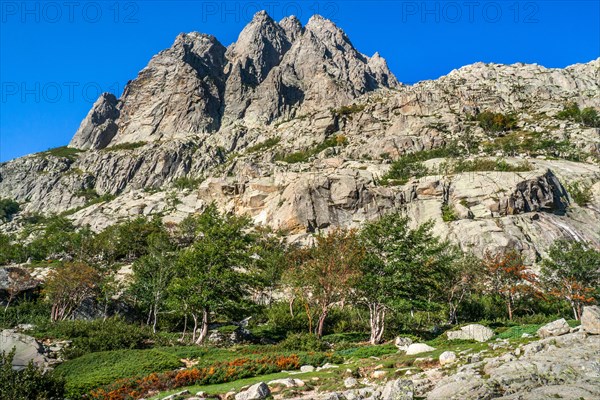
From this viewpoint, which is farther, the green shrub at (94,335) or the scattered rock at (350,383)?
the green shrub at (94,335)

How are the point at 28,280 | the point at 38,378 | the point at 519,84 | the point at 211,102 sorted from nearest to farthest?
the point at 38,378 → the point at 28,280 → the point at 519,84 → the point at 211,102

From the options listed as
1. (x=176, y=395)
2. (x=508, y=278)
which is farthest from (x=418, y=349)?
(x=508, y=278)

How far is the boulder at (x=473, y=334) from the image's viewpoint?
67.9ft

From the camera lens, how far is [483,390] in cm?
853

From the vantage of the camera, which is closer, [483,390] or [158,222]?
[483,390]

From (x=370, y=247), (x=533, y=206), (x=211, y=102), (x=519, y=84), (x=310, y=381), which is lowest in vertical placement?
(x=310, y=381)

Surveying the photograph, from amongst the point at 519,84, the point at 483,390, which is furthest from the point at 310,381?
the point at 519,84

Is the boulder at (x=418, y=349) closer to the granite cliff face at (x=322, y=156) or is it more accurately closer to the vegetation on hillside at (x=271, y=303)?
the vegetation on hillside at (x=271, y=303)

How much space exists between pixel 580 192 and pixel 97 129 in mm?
199578

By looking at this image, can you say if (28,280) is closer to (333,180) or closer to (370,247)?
(370,247)

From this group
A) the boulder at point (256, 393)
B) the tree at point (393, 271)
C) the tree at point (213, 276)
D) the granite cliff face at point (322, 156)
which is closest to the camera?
the boulder at point (256, 393)

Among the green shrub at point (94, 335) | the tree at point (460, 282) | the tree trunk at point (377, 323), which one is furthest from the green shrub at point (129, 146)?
the tree trunk at point (377, 323)

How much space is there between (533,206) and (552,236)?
25.8ft

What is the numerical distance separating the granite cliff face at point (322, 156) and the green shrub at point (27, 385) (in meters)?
39.3
